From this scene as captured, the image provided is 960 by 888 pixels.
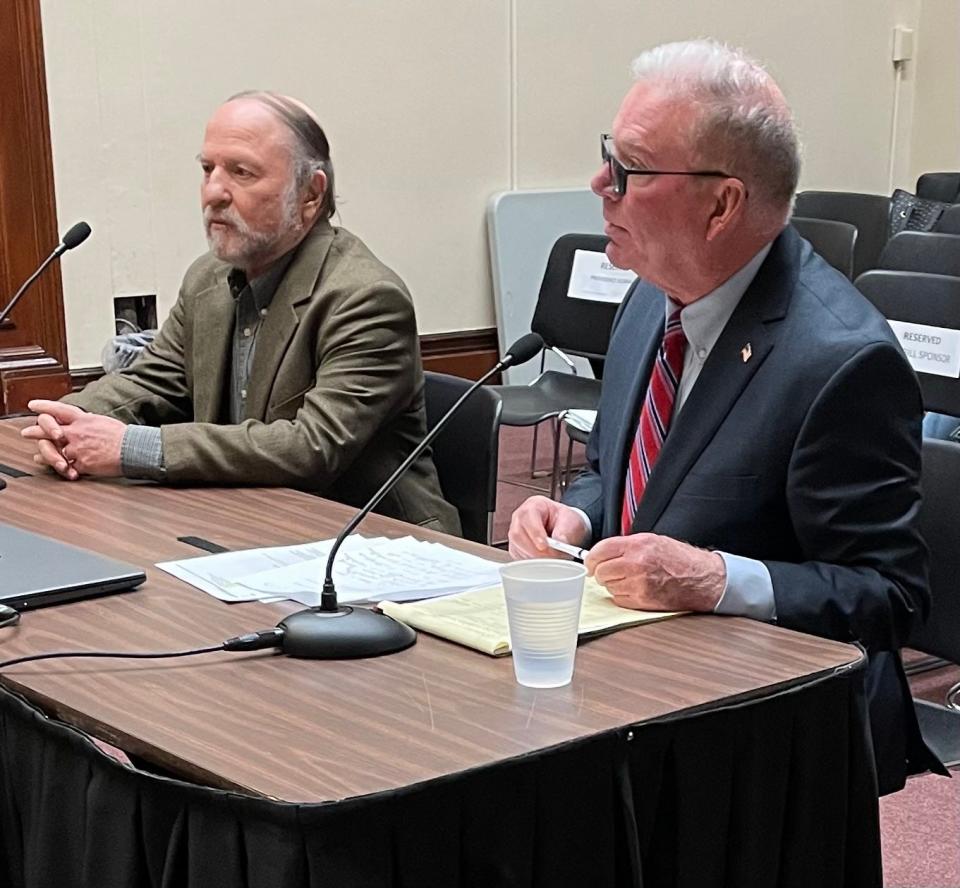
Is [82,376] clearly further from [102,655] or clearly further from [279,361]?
[102,655]

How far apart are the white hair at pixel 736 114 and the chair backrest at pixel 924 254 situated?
8.45 ft

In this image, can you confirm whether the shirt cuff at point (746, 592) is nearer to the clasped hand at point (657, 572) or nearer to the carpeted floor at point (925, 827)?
the clasped hand at point (657, 572)

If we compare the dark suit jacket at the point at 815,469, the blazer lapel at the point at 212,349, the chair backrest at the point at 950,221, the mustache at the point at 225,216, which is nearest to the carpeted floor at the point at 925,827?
the dark suit jacket at the point at 815,469

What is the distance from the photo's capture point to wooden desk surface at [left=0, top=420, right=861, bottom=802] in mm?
1464

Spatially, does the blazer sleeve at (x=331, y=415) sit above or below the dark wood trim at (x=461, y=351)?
above

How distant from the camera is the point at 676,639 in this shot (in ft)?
5.97

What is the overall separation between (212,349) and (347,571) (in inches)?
41.9

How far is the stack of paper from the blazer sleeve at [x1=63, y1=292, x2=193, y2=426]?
100 cm

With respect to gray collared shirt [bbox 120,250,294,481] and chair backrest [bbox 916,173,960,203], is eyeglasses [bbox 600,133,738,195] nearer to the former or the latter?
gray collared shirt [bbox 120,250,294,481]

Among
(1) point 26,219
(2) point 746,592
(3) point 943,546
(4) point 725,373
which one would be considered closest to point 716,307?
(4) point 725,373

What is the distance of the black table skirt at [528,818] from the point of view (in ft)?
4.57

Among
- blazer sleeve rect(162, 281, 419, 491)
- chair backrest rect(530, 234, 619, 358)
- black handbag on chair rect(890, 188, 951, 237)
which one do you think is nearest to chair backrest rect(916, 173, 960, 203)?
black handbag on chair rect(890, 188, 951, 237)

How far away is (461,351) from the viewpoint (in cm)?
609

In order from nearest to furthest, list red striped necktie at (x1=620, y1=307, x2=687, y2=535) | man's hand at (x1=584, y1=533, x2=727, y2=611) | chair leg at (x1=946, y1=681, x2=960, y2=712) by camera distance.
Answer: man's hand at (x1=584, y1=533, x2=727, y2=611), red striped necktie at (x1=620, y1=307, x2=687, y2=535), chair leg at (x1=946, y1=681, x2=960, y2=712)
